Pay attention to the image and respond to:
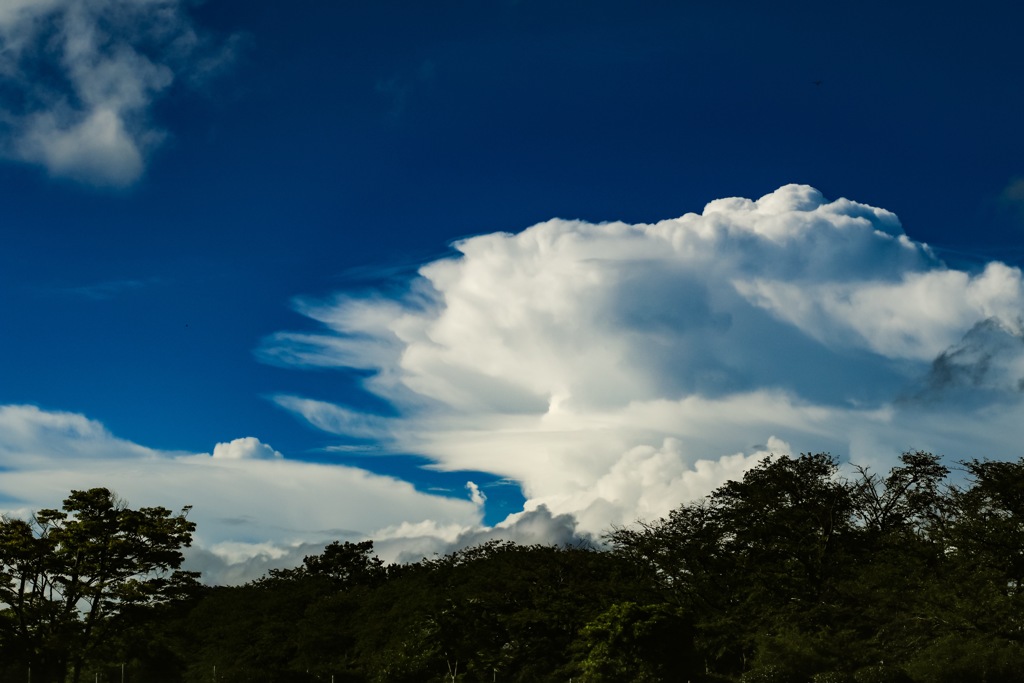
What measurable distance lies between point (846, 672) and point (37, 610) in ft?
127

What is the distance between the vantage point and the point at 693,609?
43000 millimetres

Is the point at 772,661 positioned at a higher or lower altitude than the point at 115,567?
lower

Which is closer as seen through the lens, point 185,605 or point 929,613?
point 929,613

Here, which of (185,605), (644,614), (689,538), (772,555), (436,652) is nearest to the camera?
(644,614)

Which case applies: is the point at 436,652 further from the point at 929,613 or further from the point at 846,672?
the point at 929,613

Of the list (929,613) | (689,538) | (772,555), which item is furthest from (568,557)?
(929,613)

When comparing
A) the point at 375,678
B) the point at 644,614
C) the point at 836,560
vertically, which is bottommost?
the point at 375,678

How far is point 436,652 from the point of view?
128 feet

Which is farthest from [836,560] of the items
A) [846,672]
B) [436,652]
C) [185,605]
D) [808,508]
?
[185,605]

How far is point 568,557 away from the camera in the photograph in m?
43.6

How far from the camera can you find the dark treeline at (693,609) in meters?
33.2

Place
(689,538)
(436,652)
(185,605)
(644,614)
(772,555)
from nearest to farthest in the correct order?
(644,614) < (436,652) < (772,555) < (689,538) < (185,605)

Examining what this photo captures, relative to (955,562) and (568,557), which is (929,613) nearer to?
(955,562)

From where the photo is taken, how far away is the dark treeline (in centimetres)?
3319
